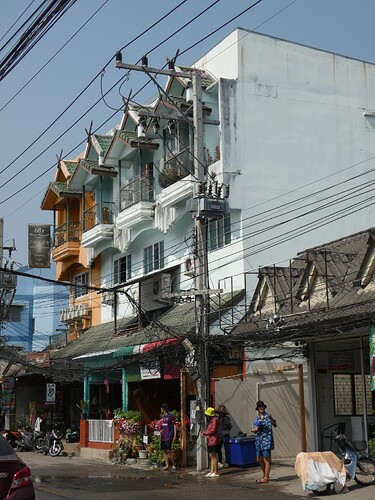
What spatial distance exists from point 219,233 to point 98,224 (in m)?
8.08

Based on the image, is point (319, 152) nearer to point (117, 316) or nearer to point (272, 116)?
point (272, 116)

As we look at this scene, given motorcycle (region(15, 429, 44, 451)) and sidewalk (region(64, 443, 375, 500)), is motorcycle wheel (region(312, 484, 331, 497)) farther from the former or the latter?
motorcycle (region(15, 429, 44, 451))

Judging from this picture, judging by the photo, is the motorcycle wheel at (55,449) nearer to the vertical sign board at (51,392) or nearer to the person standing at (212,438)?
the vertical sign board at (51,392)

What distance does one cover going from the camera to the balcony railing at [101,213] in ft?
113

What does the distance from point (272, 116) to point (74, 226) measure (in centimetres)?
1341

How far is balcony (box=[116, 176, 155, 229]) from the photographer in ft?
99.6

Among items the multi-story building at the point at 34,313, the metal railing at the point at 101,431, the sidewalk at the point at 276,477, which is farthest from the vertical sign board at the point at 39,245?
the multi-story building at the point at 34,313

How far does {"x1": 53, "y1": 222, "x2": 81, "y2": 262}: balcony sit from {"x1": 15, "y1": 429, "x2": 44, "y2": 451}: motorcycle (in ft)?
28.9

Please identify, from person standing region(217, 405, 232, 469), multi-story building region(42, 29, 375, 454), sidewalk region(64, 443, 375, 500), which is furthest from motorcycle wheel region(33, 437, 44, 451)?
person standing region(217, 405, 232, 469)

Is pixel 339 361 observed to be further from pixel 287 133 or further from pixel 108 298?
pixel 108 298

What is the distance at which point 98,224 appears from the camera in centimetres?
3394

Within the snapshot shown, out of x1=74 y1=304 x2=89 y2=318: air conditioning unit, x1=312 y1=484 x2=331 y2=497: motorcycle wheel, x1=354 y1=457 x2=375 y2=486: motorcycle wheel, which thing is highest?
x1=74 y1=304 x2=89 y2=318: air conditioning unit

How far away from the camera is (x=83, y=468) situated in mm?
23781

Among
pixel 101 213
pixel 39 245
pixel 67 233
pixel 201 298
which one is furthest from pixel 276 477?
pixel 67 233
